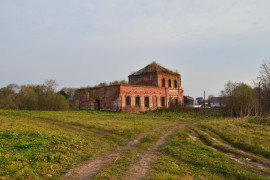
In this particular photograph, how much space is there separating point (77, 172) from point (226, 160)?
17.6 ft

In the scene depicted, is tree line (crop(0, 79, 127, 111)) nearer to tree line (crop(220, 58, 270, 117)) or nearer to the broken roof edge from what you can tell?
the broken roof edge

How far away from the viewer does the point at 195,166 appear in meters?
6.29

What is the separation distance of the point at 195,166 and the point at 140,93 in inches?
771

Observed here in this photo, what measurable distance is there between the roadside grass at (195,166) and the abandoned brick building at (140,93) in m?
15.9

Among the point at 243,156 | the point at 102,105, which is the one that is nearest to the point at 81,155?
the point at 243,156

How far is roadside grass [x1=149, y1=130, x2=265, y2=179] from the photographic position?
17.9 feet

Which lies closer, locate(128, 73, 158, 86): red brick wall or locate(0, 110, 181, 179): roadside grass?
locate(0, 110, 181, 179): roadside grass

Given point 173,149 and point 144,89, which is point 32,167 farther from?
point 144,89

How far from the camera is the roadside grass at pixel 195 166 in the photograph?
5.46 metres

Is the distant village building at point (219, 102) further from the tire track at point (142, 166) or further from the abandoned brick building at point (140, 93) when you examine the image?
the tire track at point (142, 166)

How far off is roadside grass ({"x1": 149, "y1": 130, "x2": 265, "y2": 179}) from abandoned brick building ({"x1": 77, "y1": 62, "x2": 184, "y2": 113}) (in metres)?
15.9

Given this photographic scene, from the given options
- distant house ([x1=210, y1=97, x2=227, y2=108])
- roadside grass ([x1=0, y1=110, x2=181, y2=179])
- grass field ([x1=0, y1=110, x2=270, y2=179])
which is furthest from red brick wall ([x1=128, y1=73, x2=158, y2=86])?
grass field ([x1=0, y1=110, x2=270, y2=179])

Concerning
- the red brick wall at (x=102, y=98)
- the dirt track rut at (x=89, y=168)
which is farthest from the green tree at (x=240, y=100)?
the dirt track rut at (x=89, y=168)

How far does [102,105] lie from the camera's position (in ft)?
82.3
